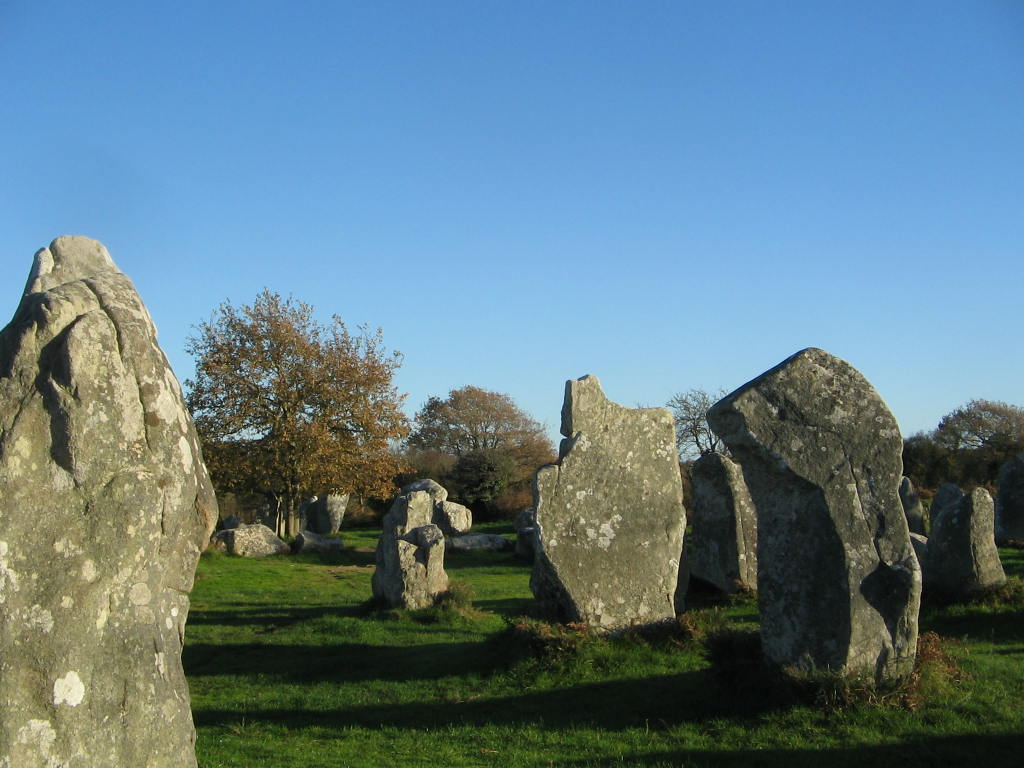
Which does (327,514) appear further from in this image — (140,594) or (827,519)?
(140,594)

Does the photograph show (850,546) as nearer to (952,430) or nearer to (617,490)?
(617,490)

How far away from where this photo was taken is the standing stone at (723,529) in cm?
1599

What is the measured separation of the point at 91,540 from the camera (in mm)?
4680

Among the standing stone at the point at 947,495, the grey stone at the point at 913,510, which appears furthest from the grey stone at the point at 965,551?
the standing stone at the point at 947,495

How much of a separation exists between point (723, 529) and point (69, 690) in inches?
511

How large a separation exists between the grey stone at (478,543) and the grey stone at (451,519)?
3.05 m

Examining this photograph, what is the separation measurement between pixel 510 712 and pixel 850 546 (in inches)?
154

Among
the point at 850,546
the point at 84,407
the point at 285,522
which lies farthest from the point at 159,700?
the point at 285,522

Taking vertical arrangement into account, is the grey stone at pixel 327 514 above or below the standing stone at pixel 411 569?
above

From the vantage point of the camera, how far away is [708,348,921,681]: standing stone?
8.68 meters

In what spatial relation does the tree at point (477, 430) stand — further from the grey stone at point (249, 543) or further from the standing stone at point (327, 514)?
the grey stone at point (249, 543)

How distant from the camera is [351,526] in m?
46.0

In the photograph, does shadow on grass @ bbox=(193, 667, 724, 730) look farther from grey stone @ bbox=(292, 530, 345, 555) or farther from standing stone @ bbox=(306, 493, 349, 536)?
standing stone @ bbox=(306, 493, 349, 536)

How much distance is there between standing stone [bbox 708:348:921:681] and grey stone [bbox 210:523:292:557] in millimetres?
21590
